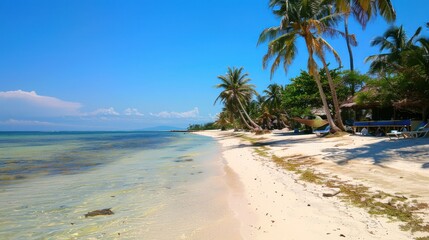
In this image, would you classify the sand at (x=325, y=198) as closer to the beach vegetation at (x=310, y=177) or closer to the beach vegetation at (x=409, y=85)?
the beach vegetation at (x=310, y=177)

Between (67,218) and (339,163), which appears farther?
(339,163)

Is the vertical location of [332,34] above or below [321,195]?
above

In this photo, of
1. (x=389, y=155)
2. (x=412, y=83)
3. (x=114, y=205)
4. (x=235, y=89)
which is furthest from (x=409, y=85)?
(x=235, y=89)

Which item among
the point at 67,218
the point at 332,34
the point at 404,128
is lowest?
the point at 67,218

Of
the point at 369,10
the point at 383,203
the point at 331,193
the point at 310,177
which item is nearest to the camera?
the point at 383,203

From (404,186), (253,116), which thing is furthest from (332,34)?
(253,116)

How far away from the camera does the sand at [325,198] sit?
160 inches

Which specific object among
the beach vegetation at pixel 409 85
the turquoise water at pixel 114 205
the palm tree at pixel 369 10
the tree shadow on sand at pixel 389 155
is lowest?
the turquoise water at pixel 114 205

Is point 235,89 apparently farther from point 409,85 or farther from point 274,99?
point 409,85

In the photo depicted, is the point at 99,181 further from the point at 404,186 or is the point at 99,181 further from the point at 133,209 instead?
the point at 404,186

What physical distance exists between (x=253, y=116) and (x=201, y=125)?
55.8 m

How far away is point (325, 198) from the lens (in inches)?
223

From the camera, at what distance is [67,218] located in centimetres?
524


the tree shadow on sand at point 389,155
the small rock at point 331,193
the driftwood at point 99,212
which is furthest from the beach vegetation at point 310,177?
the driftwood at point 99,212
